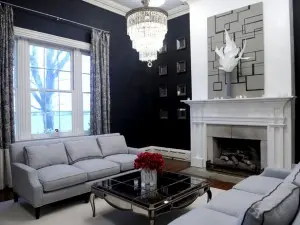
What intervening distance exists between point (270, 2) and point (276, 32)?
0.54 metres

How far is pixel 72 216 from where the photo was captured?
2.85 m

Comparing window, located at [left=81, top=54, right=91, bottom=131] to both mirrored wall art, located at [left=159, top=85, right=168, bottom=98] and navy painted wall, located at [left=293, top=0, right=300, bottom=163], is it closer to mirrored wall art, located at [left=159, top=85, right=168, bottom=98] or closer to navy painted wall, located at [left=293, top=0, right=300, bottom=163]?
mirrored wall art, located at [left=159, top=85, right=168, bottom=98]

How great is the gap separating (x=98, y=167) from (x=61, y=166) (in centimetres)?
51

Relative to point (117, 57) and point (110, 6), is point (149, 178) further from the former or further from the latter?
point (110, 6)

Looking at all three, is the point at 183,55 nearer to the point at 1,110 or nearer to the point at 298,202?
the point at 1,110

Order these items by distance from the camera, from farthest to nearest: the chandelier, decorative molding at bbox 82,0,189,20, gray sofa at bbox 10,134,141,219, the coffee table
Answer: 1. decorative molding at bbox 82,0,189,20
2. the chandelier
3. gray sofa at bbox 10,134,141,219
4. the coffee table

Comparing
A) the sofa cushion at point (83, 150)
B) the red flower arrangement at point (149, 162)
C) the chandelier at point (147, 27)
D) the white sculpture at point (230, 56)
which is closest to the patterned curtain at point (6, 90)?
the sofa cushion at point (83, 150)

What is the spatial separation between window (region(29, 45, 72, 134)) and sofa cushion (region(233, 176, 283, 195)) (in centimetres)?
341

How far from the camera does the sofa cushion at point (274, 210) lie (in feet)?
3.54

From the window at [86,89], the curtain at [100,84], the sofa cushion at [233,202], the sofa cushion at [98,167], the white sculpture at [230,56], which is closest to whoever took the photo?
the sofa cushion at [233,202]

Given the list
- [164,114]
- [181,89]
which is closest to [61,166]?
[164,114]

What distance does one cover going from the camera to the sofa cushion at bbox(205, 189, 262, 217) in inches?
76.3

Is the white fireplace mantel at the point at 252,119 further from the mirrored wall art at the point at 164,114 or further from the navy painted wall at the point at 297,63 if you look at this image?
the mirrored wall art at the point at 164,114

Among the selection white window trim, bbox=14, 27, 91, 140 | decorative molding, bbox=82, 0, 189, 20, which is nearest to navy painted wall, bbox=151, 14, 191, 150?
decorative molding, bbox=82, 0, 189, 20
